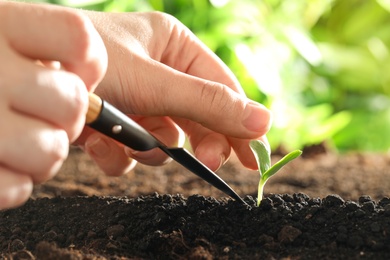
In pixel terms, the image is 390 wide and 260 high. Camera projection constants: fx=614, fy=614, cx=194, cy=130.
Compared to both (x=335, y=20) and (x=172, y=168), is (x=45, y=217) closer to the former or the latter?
(x=172, y=168)

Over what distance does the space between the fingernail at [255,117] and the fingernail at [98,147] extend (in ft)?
1.38

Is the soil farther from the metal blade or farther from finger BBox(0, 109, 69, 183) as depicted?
finger BBox(0, 109, 69, 183)

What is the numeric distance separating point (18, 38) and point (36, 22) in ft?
0.12

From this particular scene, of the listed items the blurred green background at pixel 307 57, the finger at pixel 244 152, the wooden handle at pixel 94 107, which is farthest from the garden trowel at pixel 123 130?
the blurred green background at pixel 307 57

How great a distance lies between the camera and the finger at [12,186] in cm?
85

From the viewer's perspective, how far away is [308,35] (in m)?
3.95

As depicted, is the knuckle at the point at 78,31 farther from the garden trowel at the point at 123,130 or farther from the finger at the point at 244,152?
the finger at the point at 244,152

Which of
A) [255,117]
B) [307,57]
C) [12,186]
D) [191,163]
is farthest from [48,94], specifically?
[307,57]

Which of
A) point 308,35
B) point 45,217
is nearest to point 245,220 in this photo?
point 45,217

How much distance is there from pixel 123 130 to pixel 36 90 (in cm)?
21

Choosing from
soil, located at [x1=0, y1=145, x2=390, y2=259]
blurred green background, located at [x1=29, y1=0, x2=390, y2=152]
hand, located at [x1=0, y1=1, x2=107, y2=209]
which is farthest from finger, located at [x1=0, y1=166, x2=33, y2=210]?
blurred green background, located at [x1=29, y1=0, x2=390, y2=152]

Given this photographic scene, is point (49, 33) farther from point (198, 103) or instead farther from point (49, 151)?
point (198, 103)

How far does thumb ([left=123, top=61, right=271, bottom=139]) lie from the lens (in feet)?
3.93

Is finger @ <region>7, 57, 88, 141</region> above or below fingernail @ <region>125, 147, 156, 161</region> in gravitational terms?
above
